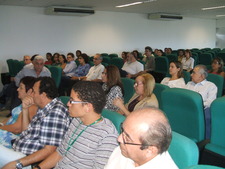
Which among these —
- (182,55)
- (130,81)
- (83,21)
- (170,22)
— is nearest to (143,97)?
(130,81)

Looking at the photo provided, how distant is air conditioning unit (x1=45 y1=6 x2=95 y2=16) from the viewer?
9.20m

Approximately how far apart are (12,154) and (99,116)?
2.26 ft

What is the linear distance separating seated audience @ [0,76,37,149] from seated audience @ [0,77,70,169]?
Result: 244 millimetres

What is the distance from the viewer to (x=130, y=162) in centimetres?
140

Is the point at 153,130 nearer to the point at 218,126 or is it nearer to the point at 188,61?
the point at 218,126

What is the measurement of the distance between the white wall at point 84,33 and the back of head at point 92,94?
25.3 feet

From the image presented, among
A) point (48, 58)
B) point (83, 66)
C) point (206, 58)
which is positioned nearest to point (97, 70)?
point (83, 66)

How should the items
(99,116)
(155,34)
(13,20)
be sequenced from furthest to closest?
(155,34), (13,20), (99,116)

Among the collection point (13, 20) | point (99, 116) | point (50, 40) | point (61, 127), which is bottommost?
point (61, 127)

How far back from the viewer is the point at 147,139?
48.3 inches

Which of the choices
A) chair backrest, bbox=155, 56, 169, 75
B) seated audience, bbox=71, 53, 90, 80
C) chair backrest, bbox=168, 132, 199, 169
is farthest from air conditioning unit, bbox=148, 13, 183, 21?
chair backrest, bbox=168, 132, 199, 169

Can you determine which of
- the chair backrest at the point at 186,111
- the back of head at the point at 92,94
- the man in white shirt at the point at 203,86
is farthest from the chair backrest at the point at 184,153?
the man in white shirt at the point at 203,86

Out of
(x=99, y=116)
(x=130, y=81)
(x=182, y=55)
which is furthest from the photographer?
(x=182, y=55)

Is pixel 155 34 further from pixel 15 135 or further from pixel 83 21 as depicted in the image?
pixel 15 135
